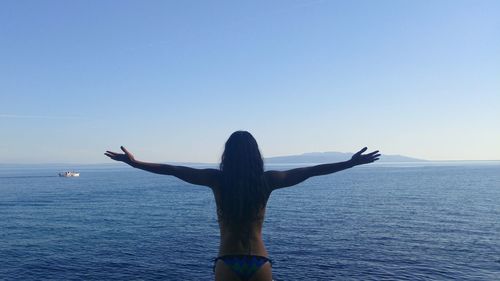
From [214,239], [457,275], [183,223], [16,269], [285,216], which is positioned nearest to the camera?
[457,275]

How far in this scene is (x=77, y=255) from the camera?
43.3m

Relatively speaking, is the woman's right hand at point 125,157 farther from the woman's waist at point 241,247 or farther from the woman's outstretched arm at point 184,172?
the woman's waist at point 241,247

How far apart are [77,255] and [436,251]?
36.9 meters

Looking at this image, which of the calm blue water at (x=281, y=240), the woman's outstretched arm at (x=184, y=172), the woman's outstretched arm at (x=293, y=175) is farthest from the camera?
the calm blue water at (x=281, y=240)

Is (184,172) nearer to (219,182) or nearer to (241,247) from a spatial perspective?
(219,182)

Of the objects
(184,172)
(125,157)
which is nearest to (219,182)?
(184,172)

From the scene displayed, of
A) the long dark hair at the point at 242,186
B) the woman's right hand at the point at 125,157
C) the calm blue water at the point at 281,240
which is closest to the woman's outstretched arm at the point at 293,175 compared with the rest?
the long dark hair at the point at 242,186

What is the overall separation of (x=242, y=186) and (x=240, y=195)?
11 centimetres

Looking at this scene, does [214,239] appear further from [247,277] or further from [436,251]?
[247,277]

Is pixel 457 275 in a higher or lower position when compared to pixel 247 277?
lower

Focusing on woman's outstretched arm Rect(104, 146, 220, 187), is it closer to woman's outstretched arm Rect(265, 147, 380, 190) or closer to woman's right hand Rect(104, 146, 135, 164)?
woman's right hand Rect(104, 146, 135, 164)

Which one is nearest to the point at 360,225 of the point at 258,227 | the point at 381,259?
the point at 381,259

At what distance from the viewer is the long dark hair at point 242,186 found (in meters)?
4.96

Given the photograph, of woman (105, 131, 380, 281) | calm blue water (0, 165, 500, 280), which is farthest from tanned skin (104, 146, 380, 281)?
calm blue water (0, 165, 500, 280)
